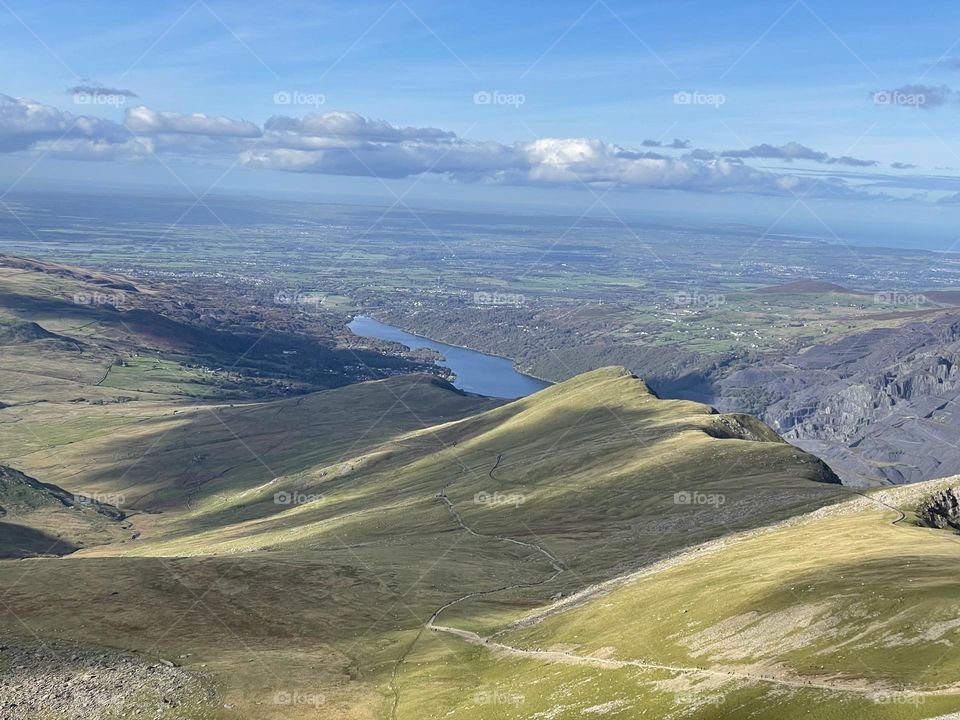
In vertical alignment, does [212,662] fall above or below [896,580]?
below

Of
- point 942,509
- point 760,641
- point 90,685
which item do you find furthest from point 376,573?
point 942,509

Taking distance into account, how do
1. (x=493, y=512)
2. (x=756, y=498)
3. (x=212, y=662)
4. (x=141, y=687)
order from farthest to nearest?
1. (x=493, y=512)
2. (x=756, y=498)
3. (x=212, y=662)
4. (x=141, y=687)

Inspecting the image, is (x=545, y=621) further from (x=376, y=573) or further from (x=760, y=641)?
(x=760, y=641)

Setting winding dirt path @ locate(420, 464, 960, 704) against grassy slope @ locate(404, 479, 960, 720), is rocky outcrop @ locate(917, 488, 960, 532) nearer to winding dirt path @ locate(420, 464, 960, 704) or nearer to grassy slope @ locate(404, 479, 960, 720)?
winding dirt path @ locate(420, 464, 960, 704)

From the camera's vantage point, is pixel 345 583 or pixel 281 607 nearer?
pixel 281 607

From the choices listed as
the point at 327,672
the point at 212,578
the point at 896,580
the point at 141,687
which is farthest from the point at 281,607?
the point at 896,580

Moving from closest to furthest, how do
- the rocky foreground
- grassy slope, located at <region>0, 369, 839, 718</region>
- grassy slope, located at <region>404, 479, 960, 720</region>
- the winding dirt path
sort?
the winding dirt path
grassy slope, located at <region>404, 479, 960, 720</region>
the rocky foreground
grassy slope, located at <region>0, 369, 839, 718</region>

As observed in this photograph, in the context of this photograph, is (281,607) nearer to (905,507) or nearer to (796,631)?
(796,631)

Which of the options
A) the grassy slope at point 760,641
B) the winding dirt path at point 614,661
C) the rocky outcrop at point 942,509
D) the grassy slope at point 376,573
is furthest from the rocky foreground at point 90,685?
the rocky outcrop at point 942,509

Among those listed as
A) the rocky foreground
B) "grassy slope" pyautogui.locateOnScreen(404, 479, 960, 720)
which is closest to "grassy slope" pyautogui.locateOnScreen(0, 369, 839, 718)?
the rocky foreground
